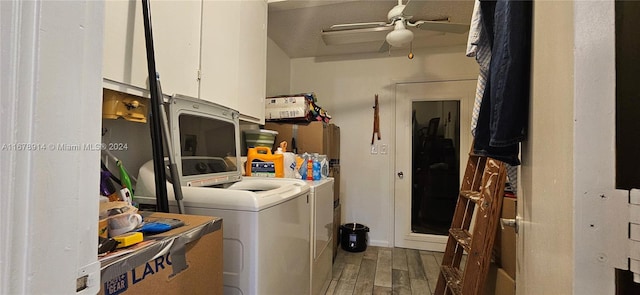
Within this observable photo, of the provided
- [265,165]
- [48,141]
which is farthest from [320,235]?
[48,141]

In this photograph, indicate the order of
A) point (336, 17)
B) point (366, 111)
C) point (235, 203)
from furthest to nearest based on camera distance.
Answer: point (366, 111), point (336, 17), point (235, 203)

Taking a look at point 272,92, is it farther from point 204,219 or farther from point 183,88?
point 204,219

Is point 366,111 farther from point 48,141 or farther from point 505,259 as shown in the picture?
point 48,141

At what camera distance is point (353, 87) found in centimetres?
366

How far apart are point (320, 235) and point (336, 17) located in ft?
6.53

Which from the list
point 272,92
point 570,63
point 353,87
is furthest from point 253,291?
point 353,87

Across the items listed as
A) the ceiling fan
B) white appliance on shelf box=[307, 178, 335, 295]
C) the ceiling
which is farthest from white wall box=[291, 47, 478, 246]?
white appliance on shelf box=[307, 178, 335, 295]

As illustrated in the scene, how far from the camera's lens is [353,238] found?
322 centimetres

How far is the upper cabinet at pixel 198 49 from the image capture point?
113cm

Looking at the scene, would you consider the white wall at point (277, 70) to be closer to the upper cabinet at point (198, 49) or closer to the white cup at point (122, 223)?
the upper cabinet at point (198, 49)

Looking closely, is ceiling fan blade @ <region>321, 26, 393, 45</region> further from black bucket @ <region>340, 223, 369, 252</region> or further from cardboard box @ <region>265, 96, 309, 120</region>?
black bucket @ <region>340, 223, 369, 252</region>

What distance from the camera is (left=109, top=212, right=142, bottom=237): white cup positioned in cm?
70

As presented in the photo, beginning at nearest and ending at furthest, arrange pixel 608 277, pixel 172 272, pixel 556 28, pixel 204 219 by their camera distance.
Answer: pixel 608 277 < pixel 556 28 < pixel 172 272 < pixel 204 219

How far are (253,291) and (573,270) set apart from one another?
1.00m
